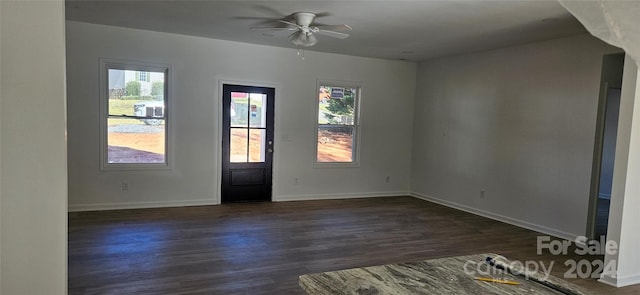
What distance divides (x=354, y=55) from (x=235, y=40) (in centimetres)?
211

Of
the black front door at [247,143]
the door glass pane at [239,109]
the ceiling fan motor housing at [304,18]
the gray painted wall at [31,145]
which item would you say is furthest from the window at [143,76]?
the gray painted wall at [31,145]

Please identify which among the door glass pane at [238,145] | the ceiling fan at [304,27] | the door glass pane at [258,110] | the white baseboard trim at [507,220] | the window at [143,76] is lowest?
the white baseboard trim at [507,220]

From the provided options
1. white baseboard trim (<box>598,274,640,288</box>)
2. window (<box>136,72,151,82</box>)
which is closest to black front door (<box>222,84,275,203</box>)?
window (<box>136,72,151,82</box>)

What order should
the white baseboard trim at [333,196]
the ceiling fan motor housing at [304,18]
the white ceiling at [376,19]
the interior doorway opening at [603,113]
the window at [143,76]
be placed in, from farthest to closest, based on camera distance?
the white baseboard trim at [333,196], the window at [143,76], the interior doorway opening at [603,113], the ceiling fan motor housing at [304,18], the white ceiling at [376,19]

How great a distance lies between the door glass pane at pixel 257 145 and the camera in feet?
21.0

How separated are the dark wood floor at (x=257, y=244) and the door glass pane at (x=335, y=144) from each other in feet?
3.37

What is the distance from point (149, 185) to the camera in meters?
5.76

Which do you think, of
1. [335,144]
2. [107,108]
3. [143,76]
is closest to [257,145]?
[335,144]

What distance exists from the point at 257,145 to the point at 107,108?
7.21ft

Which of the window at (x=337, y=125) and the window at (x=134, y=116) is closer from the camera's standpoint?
the window at (x=134, y=116)

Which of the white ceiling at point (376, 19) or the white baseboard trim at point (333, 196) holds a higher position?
the white ceiling at point (376, 19)

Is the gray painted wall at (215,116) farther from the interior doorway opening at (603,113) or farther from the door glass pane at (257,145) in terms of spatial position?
the interior doorway opening at (603,113)

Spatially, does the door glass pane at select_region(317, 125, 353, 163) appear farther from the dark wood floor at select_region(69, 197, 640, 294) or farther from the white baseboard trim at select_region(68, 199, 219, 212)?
the white baseboard trim at select_region(68, 199, 219, 212)

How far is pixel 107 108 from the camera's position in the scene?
5430 mm
